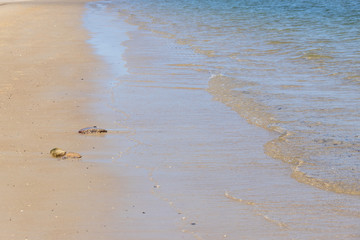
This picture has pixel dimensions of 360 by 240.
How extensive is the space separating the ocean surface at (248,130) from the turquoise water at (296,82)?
0.06 ft

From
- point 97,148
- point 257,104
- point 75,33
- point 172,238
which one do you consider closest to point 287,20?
point 75,33

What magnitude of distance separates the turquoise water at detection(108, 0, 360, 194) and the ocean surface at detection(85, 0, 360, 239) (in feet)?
0.06

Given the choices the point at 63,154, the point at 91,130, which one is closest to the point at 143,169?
the point at 63,154

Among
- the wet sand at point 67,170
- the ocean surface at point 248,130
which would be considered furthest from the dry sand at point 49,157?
the ocean surface at point 248,130

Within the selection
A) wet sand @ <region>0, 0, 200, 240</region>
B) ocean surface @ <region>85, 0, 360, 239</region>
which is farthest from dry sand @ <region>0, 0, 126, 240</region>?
ocean surface @ <region>85, 0, 360, 239</region>

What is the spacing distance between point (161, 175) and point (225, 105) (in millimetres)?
2631

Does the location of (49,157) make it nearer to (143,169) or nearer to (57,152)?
(57,152)

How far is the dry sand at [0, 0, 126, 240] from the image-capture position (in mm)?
3930

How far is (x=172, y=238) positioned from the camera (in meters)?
3.73

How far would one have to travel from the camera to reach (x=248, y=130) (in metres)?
6.24

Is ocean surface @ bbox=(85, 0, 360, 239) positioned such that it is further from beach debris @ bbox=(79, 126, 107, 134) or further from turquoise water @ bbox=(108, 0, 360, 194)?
beach debris @ bbox=(79, 126, 107, 134)

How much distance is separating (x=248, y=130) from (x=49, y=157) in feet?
6.64

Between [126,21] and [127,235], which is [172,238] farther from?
[126,21]

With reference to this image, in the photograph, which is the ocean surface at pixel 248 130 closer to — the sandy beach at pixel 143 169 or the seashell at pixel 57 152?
the sandy beach at pixel 143 169
